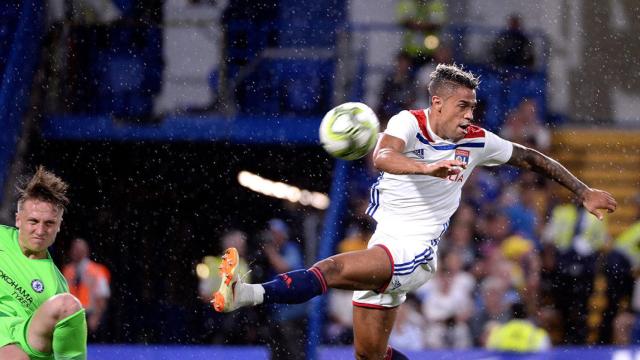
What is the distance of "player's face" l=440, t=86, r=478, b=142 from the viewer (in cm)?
603

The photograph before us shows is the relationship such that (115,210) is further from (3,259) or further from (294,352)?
(3,259)

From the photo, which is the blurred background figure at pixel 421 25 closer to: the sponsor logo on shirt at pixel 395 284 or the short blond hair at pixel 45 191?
the sponsor logo on shirt at pixel 395 284

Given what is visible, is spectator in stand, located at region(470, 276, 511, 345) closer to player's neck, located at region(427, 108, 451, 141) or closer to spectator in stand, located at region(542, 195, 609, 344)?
spectator in stand, located at region(542, 195, 609, 344)

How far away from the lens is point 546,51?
1264cm

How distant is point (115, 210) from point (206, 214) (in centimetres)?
103

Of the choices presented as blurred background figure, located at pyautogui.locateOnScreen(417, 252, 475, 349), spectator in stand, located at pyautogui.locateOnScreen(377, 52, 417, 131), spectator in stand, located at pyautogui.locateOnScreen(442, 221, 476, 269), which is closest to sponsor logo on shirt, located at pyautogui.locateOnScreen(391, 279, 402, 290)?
blurred background figure, located at pyautogui.locateOnScreen(417, 252, 475, 349)

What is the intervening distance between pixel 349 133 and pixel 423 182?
1.72 feet

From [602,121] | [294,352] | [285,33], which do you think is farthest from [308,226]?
[602,121]

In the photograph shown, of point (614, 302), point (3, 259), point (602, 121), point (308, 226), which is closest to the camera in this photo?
point (3, 259)

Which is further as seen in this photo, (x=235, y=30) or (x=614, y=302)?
(x=235, y=30)

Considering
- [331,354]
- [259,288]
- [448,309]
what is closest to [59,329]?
[259,288]

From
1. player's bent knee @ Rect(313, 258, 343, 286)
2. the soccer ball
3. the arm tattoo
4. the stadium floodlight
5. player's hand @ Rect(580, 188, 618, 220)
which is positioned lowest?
player's bent knee @ Rect(313, 258, 343, 286)

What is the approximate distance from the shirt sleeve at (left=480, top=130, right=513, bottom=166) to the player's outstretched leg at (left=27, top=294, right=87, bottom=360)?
7.70ft

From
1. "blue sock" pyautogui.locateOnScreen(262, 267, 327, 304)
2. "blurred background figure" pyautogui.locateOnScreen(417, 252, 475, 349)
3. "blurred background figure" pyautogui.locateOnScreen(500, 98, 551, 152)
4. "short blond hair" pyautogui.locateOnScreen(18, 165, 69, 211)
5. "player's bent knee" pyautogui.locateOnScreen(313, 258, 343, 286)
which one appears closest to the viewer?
"blue sock" pyautogui.locateOnScreen(262, 267, 327, 304)
